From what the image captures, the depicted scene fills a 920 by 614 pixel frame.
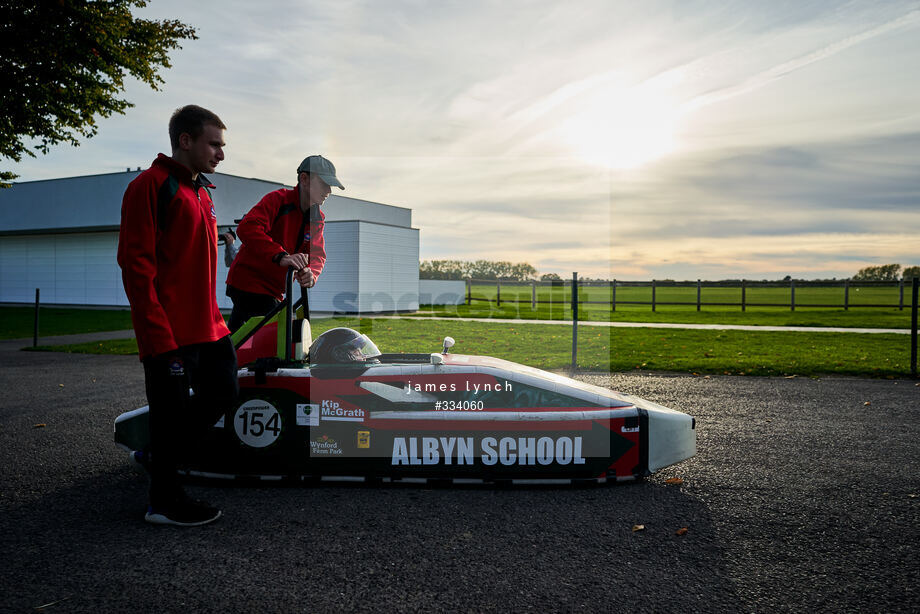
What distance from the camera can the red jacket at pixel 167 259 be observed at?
2.62 meters

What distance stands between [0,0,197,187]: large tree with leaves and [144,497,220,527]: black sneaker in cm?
1152

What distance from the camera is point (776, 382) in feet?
23.6

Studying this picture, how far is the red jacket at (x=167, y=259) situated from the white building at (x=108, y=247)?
800 inches

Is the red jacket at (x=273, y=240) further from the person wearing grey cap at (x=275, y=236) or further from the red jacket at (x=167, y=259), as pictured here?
the red jacket at (x=167, y=259)

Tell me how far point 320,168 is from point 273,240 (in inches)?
22.0

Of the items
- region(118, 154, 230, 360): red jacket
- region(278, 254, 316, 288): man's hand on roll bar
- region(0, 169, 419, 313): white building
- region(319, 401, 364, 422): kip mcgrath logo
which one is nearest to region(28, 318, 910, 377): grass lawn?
region(319, 401, 364, 422): kip mcgrath logo

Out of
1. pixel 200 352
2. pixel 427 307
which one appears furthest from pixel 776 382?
pixel 427 307

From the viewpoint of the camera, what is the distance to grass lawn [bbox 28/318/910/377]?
8.28 meters

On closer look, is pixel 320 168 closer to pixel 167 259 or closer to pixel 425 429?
pixel 167 259

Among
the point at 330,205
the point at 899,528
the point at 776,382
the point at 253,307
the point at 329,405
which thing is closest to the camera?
the point at 899,528

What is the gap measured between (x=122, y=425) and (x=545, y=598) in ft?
8.98

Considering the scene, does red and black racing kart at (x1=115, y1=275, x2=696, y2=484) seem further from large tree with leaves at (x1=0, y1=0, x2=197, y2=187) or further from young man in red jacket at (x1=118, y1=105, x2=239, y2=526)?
large tree with leaves at (x1=0, y1=0, x2=197, y2=187)

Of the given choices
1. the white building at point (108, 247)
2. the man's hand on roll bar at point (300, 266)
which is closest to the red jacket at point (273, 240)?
the man's hand on roll bar at point (300, 266)

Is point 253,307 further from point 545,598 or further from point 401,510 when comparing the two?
point 545,598
